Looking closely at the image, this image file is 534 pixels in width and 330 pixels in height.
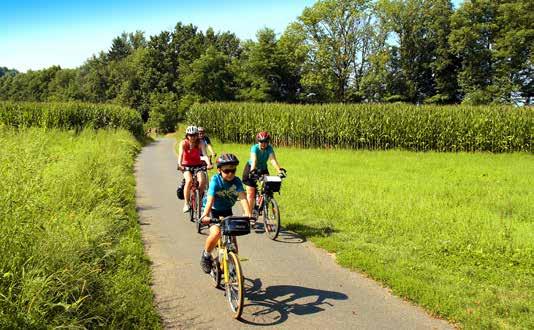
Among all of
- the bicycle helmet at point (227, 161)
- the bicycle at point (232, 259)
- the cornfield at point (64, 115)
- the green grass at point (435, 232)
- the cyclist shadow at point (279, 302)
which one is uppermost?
the cornfield at point (64, 115)

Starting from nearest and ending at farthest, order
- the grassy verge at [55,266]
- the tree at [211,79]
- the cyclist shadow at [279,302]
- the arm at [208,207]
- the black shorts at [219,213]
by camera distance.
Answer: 1. the grassy verge at [55,266]
2. the cyclist shadow at [279,302]
3. the arm at [208,207]
4. the black shorts at [219,213]
5. the tree at [211,79]

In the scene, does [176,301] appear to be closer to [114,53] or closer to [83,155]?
[83,155]

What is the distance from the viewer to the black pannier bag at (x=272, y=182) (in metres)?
8.96

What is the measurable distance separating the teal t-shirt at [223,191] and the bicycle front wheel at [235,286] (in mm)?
809

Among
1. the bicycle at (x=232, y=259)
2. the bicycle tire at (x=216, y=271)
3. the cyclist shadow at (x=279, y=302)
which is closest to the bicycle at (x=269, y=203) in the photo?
the cyclist shadow at (x=279, y=302)

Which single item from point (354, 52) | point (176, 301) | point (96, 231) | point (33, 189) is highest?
point (354, 52)

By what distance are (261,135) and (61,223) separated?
15.4 feet

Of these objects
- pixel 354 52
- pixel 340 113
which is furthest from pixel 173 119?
pixel 340 113

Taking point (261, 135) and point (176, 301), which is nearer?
point (176, 301)

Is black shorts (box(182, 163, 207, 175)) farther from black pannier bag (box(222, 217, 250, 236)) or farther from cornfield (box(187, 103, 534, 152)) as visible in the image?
cornfield (box(187, 103, 534, 152))

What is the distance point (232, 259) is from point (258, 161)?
4.28 metres

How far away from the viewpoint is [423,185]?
15266 mm

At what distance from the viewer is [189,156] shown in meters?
10.4

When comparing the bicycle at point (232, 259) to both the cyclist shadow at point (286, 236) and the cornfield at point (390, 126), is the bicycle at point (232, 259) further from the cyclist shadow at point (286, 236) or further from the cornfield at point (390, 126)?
the cornfield at point (390, 126)
